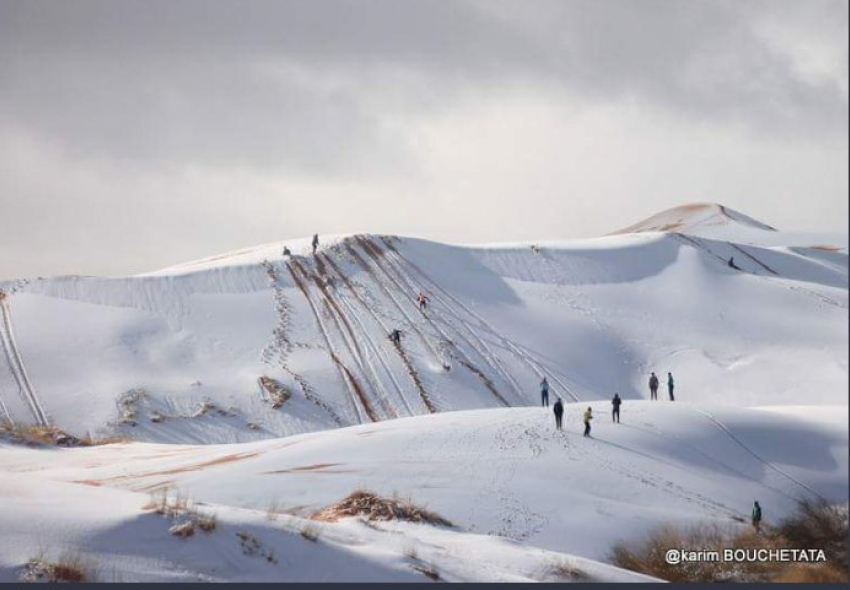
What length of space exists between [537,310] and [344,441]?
18319mm

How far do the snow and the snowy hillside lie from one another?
98mm

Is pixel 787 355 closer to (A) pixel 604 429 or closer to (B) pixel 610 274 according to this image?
(A) pixel 604 429

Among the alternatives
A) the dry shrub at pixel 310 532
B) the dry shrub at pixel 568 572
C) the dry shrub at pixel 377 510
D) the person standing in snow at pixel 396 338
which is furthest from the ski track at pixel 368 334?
the dry shrub at pixel 310 532

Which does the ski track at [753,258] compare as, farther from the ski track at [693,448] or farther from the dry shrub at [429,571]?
the dry shrub at [429,571]

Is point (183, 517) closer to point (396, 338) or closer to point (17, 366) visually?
point (17, 366)

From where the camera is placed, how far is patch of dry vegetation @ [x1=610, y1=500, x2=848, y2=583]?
996 centimetres

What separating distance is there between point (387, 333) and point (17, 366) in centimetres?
1039

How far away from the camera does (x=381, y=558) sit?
38.3ft

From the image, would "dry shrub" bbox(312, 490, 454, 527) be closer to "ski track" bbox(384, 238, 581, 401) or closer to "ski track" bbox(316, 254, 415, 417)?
"ski track" bbox(316, 254, 415, 417)

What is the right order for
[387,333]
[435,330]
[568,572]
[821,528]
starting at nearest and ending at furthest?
1. [821,528]
2. [568,572]
3. [387,333]
4. [435,330]

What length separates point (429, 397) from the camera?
97.6 ft

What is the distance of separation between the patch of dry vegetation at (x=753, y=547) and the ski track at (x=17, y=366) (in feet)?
50.2

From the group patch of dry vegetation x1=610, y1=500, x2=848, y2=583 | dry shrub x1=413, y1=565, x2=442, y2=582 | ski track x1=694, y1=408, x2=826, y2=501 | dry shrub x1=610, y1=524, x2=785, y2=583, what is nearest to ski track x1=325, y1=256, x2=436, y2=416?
ski track x1=694, y1=408, x2=826, y2=501

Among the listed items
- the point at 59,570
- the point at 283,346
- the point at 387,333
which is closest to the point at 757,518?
the point at 59,570
